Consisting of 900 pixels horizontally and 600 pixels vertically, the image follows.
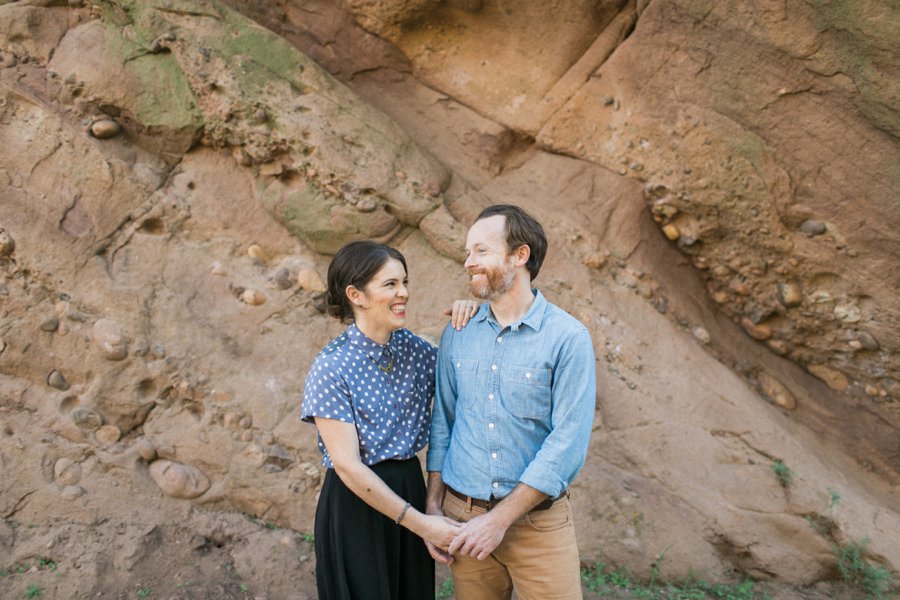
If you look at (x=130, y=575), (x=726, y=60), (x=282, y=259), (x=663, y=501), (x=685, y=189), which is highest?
(x=726, y=60)

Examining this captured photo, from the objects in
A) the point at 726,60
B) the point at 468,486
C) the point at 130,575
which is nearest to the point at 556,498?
the point at 468,486

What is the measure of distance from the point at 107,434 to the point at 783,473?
12.4 feet

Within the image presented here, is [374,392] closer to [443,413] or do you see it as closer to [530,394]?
[443,413]

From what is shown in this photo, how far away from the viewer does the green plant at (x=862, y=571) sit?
3.58m

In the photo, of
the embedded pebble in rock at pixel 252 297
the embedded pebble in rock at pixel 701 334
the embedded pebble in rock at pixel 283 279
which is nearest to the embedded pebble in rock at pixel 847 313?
the embedded pebble in rock at pixel 701 334

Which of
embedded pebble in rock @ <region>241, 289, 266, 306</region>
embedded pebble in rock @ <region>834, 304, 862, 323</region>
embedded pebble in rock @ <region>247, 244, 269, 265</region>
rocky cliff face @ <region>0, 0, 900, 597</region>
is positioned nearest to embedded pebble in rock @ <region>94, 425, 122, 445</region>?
rocky cliff face @ <region>0, 0, 900, 597</region>

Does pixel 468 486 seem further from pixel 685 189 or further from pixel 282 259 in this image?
pixel 685 189

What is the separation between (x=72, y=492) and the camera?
11.5ft

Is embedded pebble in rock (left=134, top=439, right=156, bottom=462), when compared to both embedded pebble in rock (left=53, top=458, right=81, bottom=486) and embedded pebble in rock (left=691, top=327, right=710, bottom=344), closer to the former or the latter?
embedded pebble in rock (left=53, top=458, right=81, bottom=486)

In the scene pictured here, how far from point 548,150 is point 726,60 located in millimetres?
1297

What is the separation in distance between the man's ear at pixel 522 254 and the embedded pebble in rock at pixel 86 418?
257cm

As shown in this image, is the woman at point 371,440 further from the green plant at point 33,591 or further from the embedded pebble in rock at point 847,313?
A: the embedded pebble in rock at point 847,313

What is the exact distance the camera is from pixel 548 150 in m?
4.98

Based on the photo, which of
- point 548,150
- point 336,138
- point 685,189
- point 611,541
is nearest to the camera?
point 611,541
